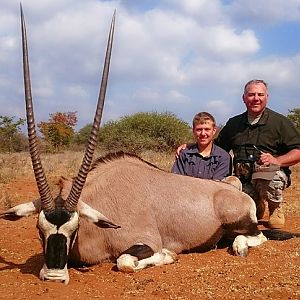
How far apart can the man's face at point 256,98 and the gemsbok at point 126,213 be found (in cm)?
155

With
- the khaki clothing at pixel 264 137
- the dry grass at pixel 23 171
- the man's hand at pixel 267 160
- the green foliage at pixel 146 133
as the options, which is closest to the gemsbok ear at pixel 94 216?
the man's hand at pixel 267 160

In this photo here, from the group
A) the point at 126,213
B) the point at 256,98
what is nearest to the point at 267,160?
the point at 256,98

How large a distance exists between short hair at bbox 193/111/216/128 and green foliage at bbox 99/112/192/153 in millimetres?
17450

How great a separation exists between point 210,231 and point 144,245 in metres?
0.95

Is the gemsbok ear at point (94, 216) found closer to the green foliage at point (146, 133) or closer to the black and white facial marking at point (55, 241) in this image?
the black and white facial marking at point (55, 241)

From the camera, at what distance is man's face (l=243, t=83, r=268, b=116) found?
7574 millimetres

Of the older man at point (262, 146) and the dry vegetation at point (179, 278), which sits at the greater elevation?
the older man at point (262, 146)

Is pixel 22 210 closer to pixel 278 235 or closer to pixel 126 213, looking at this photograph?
pixel 126 213

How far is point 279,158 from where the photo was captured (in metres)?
7.59

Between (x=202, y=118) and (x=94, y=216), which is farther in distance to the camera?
(x=202, y=118)

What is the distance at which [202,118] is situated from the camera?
702 centimetres

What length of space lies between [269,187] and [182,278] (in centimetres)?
322

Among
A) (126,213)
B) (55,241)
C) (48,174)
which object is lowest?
(48,174)

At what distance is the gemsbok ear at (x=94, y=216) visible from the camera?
5305 millimetres
